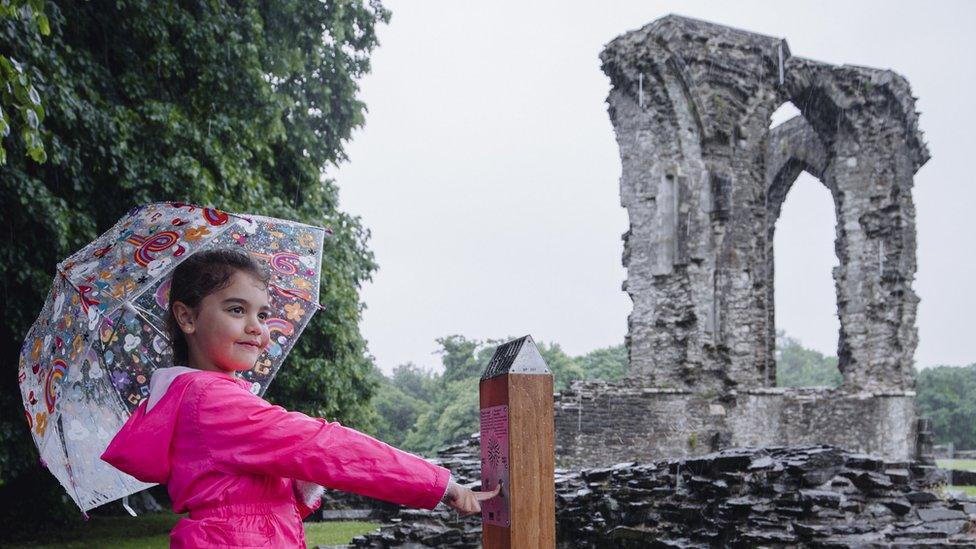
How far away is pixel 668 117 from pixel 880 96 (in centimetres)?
606

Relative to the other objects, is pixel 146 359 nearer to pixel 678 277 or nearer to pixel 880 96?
pixel 678 277

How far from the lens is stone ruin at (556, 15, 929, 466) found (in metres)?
16.4

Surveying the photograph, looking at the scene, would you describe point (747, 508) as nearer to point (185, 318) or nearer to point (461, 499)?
point (461, 499)

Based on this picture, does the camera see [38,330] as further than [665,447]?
No

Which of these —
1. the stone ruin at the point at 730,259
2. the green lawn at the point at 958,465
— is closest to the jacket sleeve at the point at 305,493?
the stone ruin at the point at 730,259

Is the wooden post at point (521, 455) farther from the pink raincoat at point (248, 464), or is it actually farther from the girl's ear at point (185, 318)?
the girl's ear at point (185, 318)

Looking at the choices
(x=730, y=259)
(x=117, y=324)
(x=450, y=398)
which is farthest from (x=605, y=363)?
(x=117, y=324)

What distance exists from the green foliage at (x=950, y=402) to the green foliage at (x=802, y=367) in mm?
12622

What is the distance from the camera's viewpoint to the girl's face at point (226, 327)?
2559mm

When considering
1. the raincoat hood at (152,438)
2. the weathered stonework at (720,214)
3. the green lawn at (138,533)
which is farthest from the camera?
the weathered stonework at (720,214)

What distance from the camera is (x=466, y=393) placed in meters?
27.6

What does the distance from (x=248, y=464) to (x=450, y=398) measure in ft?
90.4

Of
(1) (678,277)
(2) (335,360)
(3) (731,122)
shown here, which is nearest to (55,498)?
(2) (335,360)

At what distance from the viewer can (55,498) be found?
1031 cm
